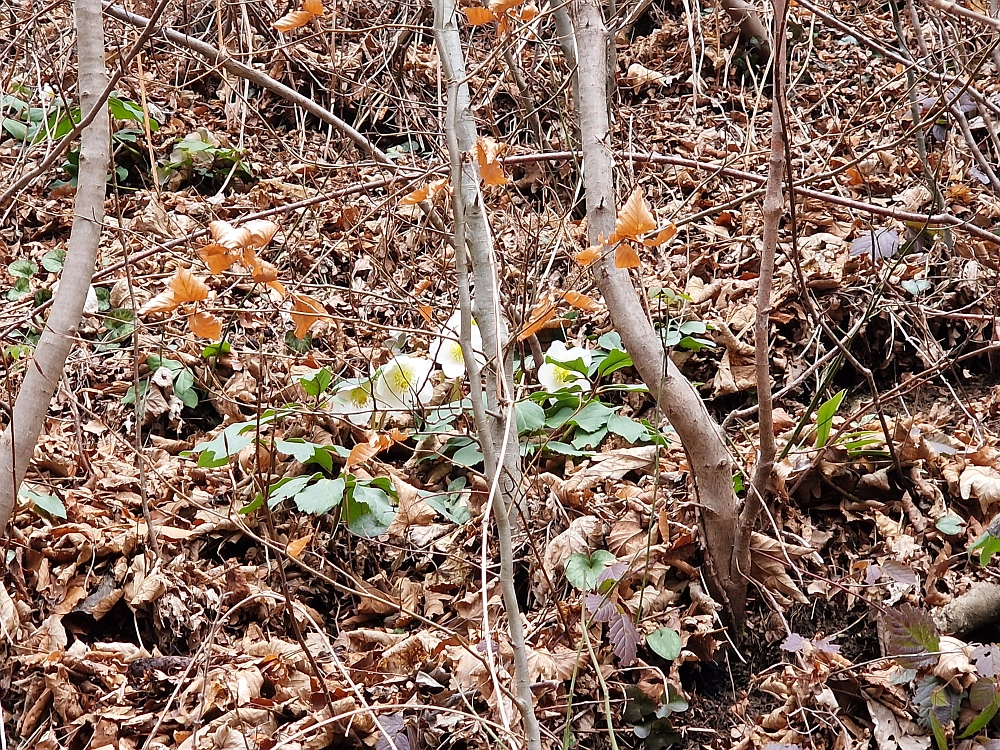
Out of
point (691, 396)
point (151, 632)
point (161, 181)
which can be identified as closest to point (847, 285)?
point (691, 396)

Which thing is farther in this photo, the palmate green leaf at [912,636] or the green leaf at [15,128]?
the green leaf at [15,128]

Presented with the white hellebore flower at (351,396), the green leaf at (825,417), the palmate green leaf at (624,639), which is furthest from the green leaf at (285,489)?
the green leaf at (825,417)

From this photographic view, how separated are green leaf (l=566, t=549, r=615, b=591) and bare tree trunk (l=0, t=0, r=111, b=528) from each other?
3.90 ft

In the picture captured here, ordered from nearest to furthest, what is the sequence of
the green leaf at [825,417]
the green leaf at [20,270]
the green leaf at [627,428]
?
1. the green leaf at [825,417]
2. the green leaf at [627,428]
3. the green leaf at [20,270]

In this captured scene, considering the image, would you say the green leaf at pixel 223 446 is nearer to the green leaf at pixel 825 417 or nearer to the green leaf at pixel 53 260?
the green leaf at pixel 825 417

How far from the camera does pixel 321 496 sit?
205 centimetres

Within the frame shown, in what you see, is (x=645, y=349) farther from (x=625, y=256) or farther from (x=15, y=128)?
(x=15, y=128)

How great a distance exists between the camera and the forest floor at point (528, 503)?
1.78m

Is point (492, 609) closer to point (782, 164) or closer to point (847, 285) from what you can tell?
point (782, 164)

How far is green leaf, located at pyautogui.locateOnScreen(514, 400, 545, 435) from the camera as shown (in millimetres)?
2297

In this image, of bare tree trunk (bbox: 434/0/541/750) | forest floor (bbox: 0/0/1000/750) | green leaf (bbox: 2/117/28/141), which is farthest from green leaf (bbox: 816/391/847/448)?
green leaf (bbox: 2/117/28/141)

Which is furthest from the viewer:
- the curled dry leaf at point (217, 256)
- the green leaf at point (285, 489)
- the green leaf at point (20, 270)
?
the green leaf at point (20, 270)

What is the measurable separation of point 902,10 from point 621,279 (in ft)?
10.6

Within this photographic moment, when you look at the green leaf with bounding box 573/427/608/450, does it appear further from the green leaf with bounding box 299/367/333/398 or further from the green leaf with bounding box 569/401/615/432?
the green leaf with bounding box 299/367/333/398
